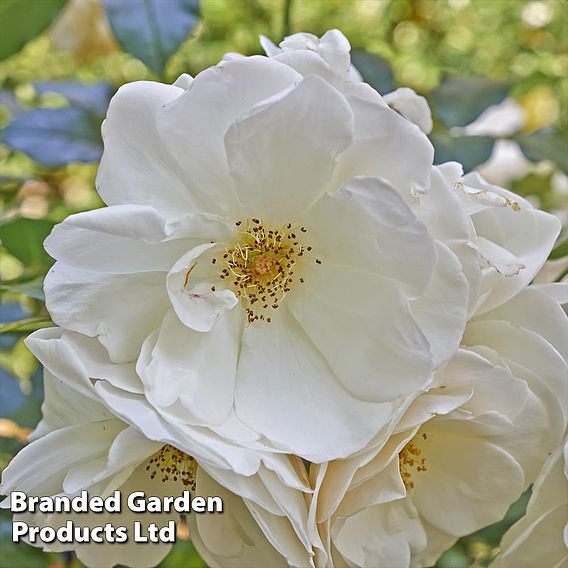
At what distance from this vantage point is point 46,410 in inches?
16.4

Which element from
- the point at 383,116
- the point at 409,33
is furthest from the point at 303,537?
the point at 409,33

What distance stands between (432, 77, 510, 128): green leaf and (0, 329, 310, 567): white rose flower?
0.36 m

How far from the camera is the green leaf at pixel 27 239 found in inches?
23.6

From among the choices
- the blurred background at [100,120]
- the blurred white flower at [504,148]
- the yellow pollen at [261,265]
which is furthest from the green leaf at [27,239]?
the blurred white flower at [504,148]

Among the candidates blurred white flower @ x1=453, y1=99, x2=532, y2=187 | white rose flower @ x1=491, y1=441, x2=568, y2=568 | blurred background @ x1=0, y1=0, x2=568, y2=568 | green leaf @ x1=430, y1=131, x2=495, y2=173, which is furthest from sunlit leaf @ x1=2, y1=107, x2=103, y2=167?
blurred white flower @ x1=453, y1=99, x2=532, y2=187

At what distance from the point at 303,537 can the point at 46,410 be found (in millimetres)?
144

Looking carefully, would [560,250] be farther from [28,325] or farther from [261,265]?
[28,325]

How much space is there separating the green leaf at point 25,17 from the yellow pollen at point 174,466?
30 cm

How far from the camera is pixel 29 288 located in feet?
1.63

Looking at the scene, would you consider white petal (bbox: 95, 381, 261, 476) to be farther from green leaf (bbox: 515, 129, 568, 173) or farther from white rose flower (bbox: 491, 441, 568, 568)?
green leaf (bbox: 515, 129, 568, 173)

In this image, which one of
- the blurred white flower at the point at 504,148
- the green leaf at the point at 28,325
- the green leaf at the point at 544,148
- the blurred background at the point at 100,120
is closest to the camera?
the green leaf at the point at 28,325

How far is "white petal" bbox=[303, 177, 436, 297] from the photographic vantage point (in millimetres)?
343

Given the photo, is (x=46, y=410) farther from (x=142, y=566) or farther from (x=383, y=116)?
(x=383, y=116)

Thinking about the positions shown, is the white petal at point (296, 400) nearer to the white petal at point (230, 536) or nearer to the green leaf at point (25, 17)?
the white petal at point (230, 536)
